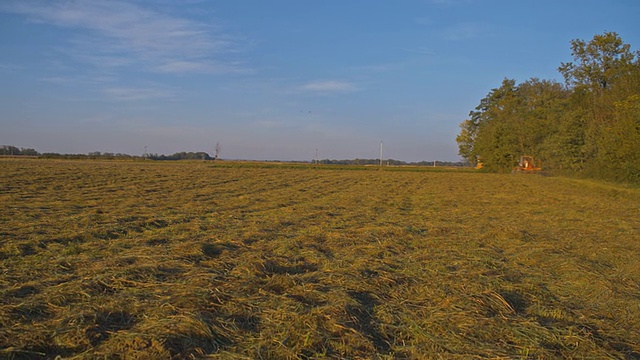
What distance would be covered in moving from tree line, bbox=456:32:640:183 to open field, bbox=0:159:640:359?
61.5 feet

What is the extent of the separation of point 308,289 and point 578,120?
39622mm

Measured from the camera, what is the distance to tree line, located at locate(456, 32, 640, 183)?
2517 centimetres

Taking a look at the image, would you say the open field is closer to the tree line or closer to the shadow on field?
the shadow on field

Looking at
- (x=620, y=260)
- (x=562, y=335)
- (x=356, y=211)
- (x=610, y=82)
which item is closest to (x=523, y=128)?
(x=610, y=82)

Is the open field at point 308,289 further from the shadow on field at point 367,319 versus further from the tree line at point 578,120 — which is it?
the tree line at point 578,120

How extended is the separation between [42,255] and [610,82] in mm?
44247

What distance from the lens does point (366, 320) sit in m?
3.96

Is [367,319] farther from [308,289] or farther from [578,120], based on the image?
[578,120]

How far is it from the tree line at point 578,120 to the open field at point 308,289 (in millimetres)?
18743

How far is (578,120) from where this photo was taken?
37250 millimetres

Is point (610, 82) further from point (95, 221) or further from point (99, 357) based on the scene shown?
point (99, 357)

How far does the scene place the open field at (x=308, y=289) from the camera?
3.37 m

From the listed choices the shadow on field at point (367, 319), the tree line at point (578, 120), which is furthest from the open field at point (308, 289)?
the tree line at point (578, 120)

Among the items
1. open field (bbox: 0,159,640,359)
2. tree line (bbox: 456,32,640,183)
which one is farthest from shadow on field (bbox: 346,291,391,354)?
tree line (bbox: 456,32,640,183)
